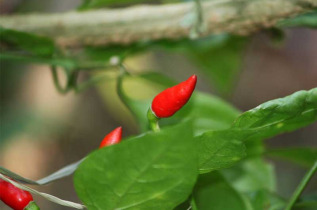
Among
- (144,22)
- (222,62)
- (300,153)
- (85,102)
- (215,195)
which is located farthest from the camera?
(85,102)

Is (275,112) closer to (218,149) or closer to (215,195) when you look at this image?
(218,149)

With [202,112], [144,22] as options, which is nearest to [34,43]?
[144,22]

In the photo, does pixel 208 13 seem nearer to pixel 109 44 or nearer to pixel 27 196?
pixel 109 44

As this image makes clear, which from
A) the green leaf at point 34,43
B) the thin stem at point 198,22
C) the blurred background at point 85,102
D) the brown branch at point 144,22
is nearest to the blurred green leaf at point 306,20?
the brown branch at point 144,22

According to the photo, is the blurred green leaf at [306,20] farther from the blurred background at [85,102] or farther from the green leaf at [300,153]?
the blurred background at [85,102]

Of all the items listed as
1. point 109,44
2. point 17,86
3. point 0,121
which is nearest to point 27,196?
point 109,44

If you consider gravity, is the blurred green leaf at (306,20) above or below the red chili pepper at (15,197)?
above
